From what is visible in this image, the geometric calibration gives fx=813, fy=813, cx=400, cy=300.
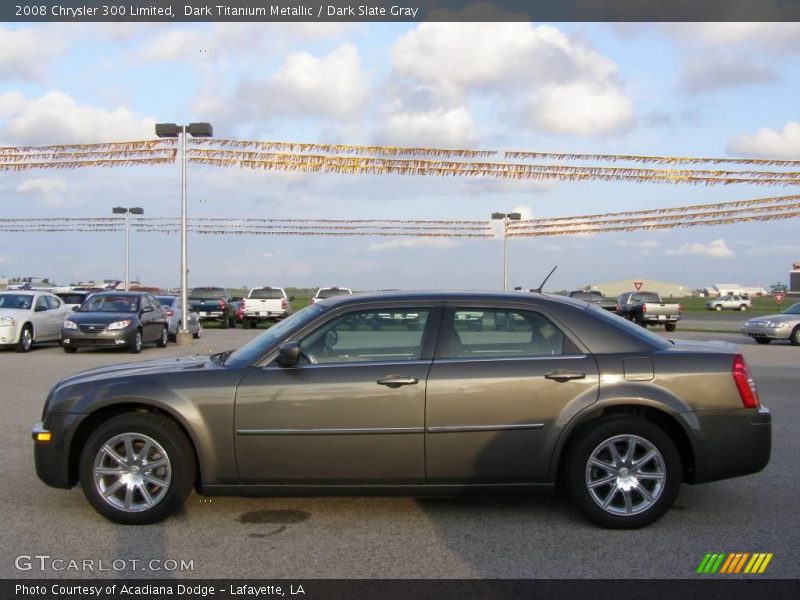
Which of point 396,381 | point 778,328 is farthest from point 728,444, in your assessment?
point 778,328

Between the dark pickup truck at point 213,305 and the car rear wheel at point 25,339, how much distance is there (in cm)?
1332

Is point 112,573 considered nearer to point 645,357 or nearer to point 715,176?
point 645,357

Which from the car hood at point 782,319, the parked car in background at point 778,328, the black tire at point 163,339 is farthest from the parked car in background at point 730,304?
the black tire at point 163,339

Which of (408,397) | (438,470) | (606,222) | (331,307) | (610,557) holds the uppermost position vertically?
(606,222)

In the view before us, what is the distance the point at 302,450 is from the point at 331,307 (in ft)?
3.33

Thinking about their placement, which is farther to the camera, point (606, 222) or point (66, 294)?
point (606, 222)

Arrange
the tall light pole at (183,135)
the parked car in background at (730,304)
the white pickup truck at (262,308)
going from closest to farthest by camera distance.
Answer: the tall light pole at (183,135) < the white pickup truck at (262,308) < the parked car in background at (730,304)

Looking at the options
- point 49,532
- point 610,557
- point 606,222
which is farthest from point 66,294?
point 610,557

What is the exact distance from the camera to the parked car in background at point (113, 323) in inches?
723

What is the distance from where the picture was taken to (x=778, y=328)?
77.6 feet

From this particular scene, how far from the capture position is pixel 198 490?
17.3 feet

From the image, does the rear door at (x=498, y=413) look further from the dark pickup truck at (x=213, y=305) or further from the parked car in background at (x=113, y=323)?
the dark pickup truck at (x=213, y=305)

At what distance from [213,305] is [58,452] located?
29773 mm

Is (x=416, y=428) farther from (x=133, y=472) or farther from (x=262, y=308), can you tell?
(x=262, y=308)
